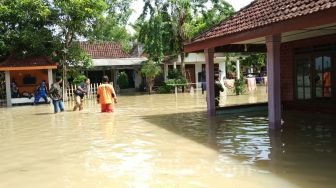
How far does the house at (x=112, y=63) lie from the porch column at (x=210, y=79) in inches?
896

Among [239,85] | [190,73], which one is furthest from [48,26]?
[190,73]

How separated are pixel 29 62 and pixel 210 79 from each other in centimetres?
1626

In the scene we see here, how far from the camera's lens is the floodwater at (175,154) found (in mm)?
6465

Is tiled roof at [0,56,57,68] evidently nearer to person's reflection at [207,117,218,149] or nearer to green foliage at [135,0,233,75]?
green foliage at [135,0,233,75]

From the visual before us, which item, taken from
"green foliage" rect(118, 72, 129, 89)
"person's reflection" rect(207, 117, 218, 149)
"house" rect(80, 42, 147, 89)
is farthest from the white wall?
"person's reflection" rect(207, 117, 218, 149)

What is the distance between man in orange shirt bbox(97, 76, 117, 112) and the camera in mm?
16500

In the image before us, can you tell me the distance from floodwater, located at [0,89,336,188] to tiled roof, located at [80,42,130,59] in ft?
92.2

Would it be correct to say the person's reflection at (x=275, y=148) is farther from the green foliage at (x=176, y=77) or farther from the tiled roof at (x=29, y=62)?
the green foliage at (x=176, y=77)

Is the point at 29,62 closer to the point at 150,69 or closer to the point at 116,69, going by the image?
the point at 150,69

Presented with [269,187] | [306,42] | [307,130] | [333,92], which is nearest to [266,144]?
[307,130]

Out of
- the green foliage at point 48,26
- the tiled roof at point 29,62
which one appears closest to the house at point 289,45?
the green foliage at point 48,26

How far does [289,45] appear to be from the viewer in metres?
15.2

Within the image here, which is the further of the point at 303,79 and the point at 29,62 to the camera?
the point at 29,62

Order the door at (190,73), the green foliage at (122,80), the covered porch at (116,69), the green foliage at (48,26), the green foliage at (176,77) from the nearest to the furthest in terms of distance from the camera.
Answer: the green foliage at (48,26) → the green foliage at (176,77) → the covered porch at (116,69) → the door at (190,73) → the green foliage at (122,80)
